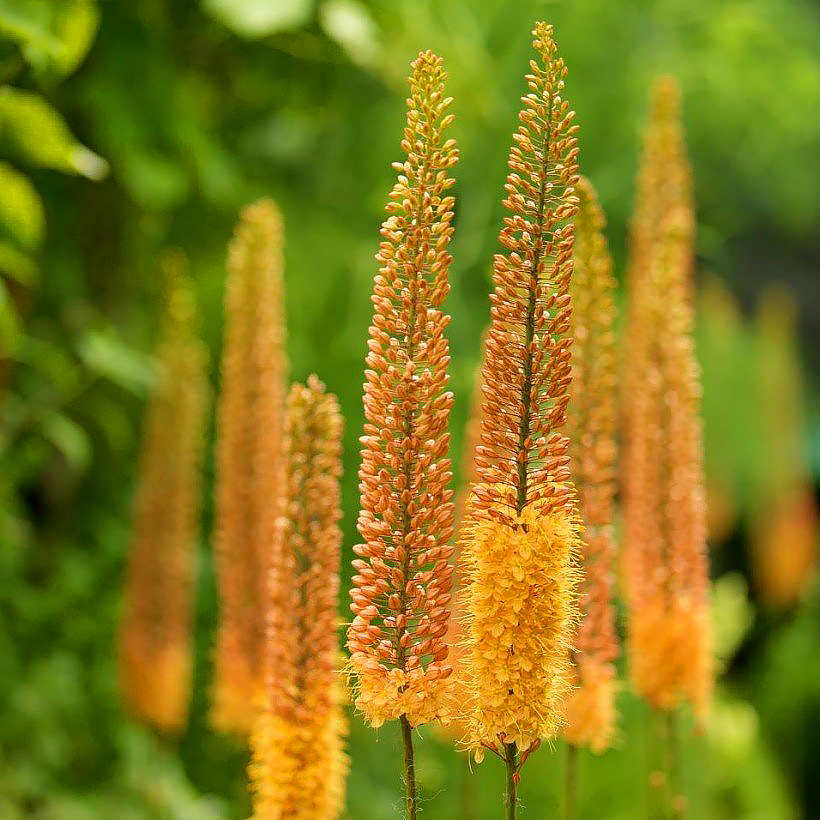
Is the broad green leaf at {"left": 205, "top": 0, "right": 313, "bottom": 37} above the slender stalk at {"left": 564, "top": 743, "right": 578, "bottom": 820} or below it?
above

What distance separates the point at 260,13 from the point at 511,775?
0.77 meters

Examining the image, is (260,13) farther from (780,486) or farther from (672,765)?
(780,486)

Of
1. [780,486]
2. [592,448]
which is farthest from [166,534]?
[780,486]

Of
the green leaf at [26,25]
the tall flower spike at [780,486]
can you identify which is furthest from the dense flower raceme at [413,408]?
the tall flower spike at [780,486]

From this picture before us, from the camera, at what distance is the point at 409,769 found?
0.41 meters

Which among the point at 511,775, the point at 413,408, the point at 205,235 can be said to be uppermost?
the point at 205,235

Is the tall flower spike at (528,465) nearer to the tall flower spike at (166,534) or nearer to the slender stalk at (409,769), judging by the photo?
the slender stalk at (409,769)

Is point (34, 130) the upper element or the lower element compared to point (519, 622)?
upper

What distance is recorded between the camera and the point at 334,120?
1.51 metres

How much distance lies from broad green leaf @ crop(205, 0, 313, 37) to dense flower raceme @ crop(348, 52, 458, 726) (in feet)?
2.07

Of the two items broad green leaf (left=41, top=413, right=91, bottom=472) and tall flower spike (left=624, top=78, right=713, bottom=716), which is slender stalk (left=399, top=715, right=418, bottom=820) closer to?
tall flower spike (left=624, top=78, right=713, bottom=716)

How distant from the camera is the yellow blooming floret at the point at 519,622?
15.4 inches

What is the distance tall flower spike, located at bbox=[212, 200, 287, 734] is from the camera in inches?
27.5

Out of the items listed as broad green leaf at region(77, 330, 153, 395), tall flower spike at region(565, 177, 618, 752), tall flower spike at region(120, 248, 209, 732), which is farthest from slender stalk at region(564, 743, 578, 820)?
broad green leaf at region(77, 330, 153, 395)
